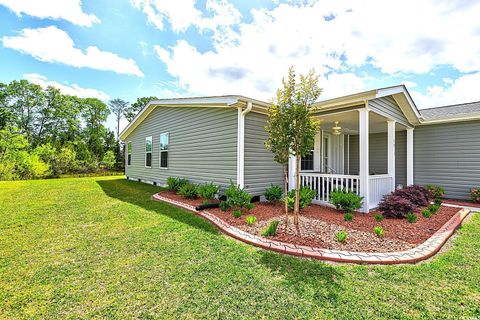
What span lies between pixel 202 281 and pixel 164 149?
28.0ft

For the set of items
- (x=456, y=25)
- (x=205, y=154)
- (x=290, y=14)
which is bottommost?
(x=205, y=154)

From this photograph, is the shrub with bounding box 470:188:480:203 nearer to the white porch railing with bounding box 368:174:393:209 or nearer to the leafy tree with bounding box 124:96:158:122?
the white porch railing with bounding box 368:174:393:209

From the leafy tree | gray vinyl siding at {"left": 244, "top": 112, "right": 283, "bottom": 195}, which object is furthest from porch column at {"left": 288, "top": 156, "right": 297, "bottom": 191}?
the leafy tree

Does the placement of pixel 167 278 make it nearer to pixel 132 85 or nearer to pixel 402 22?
pixel 402 22

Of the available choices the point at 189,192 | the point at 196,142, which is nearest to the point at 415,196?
the point at 189,192

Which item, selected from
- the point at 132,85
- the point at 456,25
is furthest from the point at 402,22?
the point at 132,85

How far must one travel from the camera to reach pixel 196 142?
25.9 ft

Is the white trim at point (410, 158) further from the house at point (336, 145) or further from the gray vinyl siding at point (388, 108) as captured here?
the gray vinyl siding at point (388, 108)

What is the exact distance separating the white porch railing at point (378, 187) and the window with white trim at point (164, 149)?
8.06 meters

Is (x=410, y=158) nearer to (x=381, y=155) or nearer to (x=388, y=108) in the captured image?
(x=381, y=155)

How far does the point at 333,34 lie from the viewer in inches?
296

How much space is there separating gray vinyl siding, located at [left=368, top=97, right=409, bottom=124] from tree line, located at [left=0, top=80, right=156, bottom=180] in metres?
21.6

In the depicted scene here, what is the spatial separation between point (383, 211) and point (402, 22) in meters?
5.48

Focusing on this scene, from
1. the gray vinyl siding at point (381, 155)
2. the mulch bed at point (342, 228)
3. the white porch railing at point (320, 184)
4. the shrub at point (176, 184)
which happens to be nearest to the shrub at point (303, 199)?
the mulch bed at point (342, 228)
